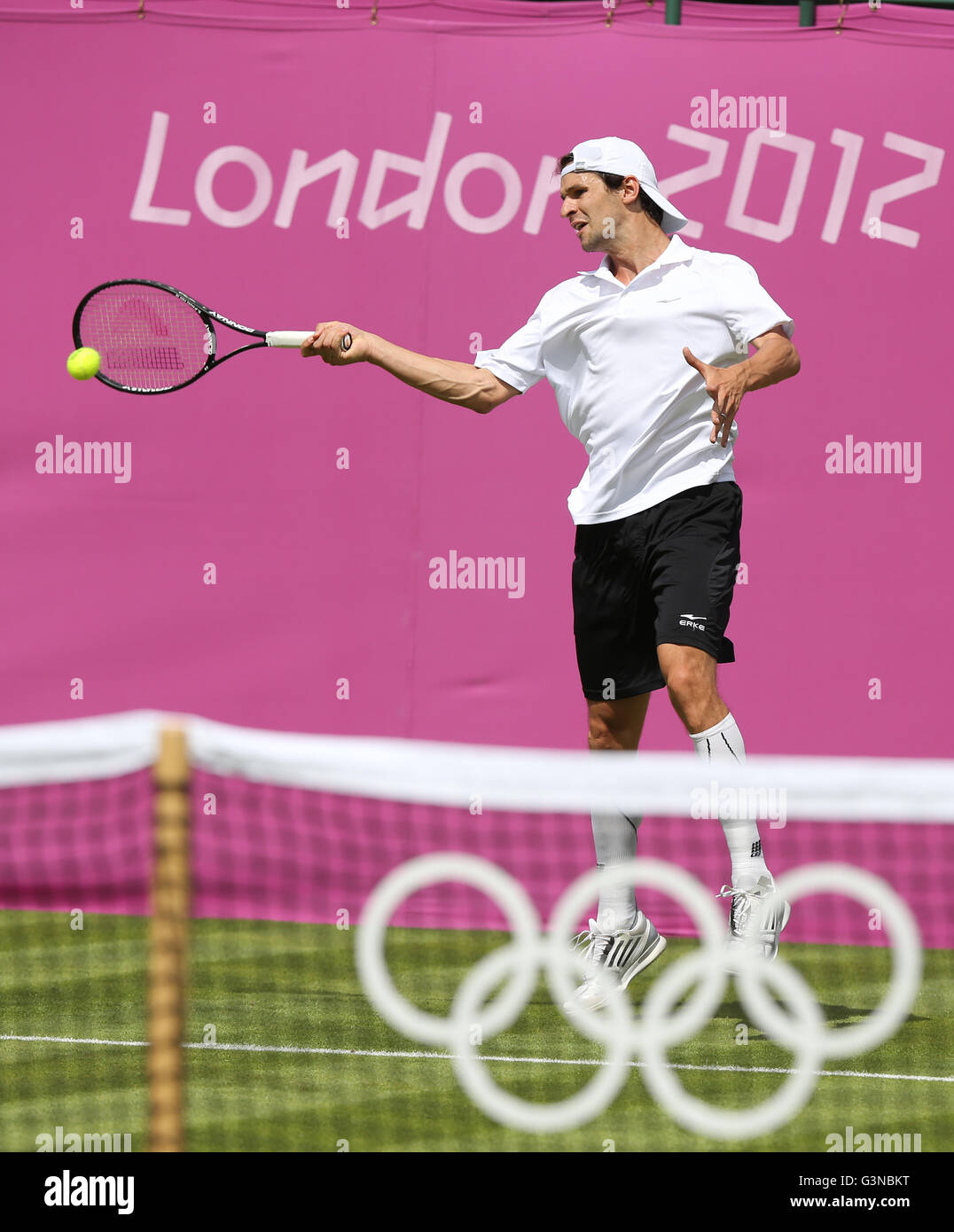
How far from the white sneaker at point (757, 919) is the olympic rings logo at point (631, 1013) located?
7 centimetres

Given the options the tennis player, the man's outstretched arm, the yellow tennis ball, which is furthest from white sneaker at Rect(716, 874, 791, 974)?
the yellow tennis ball

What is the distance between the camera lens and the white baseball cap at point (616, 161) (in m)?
5.34

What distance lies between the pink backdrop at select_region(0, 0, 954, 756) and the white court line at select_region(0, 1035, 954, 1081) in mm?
2364

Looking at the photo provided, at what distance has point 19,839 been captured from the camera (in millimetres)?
6426

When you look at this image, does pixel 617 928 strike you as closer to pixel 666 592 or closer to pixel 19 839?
pixel 666 592

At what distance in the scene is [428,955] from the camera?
5.96 meters

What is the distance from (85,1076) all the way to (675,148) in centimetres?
391

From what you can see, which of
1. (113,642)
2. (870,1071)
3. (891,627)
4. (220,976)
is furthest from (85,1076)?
(891,627)

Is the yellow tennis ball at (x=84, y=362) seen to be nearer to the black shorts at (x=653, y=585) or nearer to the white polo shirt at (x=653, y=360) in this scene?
the white polo shirt at (x=653, y=360)

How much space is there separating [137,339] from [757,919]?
8.59 feet

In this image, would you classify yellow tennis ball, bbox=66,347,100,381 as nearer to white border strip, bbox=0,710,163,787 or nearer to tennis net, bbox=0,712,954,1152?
tennis net, bbox=0,712,954,1152

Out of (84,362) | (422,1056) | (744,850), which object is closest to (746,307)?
(744,850)

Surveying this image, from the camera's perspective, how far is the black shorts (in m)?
5.04

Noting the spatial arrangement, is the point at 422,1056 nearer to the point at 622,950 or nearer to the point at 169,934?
the point at 622,950
